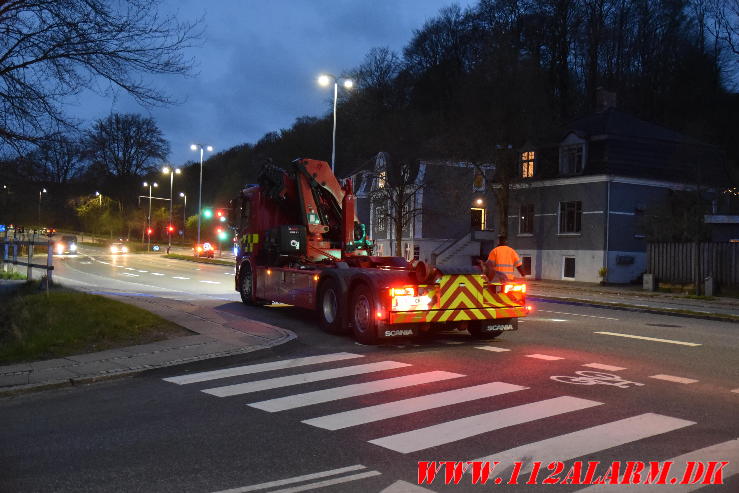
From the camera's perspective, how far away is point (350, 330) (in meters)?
13.3

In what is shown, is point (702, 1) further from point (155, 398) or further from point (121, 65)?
point (155, 398)

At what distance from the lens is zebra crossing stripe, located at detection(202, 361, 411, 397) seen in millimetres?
8422

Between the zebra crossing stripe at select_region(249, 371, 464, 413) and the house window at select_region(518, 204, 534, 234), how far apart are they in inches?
1360

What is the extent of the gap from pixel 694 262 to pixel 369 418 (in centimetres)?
2695

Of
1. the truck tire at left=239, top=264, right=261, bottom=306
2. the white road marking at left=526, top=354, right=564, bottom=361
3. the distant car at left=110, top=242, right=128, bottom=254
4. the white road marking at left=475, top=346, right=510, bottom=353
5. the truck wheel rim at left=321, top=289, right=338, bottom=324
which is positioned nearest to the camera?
the white road marking at left=526, top=354, right=564, bottom=361

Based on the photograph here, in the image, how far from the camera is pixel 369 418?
6934 mm

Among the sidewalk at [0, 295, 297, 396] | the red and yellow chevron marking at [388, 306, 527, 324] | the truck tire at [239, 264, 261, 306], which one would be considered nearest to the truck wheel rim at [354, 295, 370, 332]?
the red and yellow chevron marking at [388, 306, 527, 324]

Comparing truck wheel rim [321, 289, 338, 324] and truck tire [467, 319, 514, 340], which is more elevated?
truck wheel rim [321, 289, 338, 324]

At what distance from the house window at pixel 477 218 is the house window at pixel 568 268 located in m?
11.7

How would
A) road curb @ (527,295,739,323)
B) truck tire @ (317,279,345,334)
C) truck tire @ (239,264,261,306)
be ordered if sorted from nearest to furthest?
truck tire @ (317,279,345,334) → truck tire @ (239,264,261,306) → road curb @ (527,295,739,323)

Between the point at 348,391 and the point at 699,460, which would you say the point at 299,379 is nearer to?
the point at 348,391

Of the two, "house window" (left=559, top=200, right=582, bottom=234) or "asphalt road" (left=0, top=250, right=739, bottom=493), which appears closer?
"asphalt road" (left=0, top=250, right=739, bottom=493)

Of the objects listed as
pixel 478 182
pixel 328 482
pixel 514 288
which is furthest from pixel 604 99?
pixel 328 482

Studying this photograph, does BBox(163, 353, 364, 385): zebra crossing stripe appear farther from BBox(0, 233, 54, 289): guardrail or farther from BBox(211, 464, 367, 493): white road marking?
→ BBox(0, 233, 54, 289): guardrail
